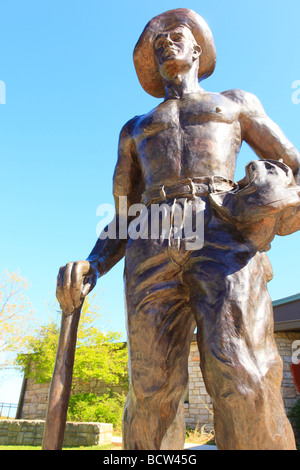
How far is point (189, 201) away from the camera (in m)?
1.87

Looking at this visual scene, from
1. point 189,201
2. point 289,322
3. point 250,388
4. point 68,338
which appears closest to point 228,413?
point 250,388

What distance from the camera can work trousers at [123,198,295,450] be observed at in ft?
4.50

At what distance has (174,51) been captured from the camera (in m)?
2.37

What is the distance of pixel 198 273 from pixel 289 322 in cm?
952

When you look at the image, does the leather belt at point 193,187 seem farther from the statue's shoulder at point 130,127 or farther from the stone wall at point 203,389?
the stone wall at point 203,389

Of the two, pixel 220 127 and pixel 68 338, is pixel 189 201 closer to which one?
pixel 220 127

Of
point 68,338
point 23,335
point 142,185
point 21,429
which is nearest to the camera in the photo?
point 68,338

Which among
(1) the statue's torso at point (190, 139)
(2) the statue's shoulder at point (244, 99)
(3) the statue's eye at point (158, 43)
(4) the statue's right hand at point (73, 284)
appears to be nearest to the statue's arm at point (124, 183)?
(1) the statue's torso at point (190, 139)

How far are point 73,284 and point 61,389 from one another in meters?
0.47

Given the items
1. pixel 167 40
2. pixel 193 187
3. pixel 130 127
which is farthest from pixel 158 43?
pixel 193 187

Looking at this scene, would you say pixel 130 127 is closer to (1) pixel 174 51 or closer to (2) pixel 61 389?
(1) pixel 174 51

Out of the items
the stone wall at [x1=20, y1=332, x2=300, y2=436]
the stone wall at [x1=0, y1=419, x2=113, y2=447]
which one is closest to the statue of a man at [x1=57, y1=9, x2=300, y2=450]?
the stone wall at [x1=20, y1=332, x2=300, y2=436]

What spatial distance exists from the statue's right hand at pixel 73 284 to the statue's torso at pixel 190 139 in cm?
57

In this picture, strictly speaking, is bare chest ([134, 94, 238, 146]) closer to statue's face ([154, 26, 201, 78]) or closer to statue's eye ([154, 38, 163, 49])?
statue's face ([154, 26, 201, 78])
